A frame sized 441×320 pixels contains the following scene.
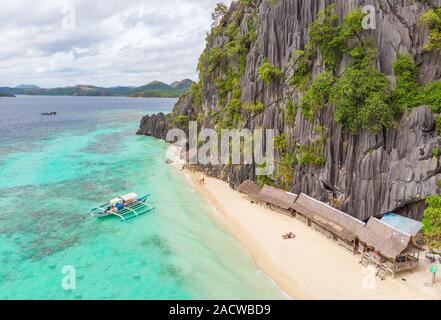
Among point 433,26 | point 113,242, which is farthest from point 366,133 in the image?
point 113,242

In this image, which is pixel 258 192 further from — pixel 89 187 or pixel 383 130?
pixel 89 187

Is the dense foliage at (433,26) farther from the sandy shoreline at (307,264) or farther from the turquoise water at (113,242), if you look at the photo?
the turquoise water at (113,242)

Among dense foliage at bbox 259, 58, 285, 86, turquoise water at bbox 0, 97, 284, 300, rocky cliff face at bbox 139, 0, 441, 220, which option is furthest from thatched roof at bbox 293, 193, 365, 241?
dense foliage at bbox 259, 58, 285, 86

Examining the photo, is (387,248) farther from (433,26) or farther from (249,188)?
(433,26)

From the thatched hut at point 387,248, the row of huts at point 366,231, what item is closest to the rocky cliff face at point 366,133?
the row of huts at point 366,231

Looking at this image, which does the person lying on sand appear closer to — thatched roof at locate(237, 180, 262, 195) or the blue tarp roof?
the blue tarp roof
